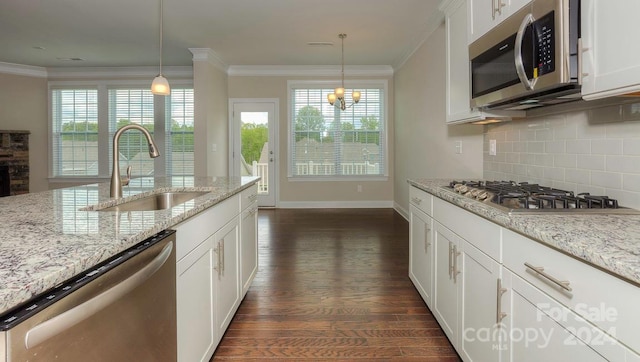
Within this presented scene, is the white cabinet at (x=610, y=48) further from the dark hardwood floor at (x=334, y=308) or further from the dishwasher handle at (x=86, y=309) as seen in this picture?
the dishwasher handle at (x=86, y=309)

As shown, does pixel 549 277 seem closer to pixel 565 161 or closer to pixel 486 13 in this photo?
pixel 565 161

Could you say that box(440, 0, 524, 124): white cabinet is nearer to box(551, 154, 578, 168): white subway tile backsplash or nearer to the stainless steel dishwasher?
box(551, 154, 578, 168): white subway tile backsplash

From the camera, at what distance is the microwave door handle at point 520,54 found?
154cm

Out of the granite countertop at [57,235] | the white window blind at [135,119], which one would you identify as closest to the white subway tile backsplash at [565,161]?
the granite countertop at [57,235]

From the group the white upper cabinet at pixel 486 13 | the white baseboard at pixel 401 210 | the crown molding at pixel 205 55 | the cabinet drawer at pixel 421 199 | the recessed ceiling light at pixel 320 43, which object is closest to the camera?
the white upper cabinet at pixel 486 13

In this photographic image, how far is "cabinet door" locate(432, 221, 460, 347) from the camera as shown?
1831 mm

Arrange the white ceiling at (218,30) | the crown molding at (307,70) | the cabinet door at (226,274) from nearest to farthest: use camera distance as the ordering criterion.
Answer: the cabinet door at (226,274) < the white ceiling at (218,30) < the crown molding at (307,70)

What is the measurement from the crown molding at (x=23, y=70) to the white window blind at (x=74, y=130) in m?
0.39

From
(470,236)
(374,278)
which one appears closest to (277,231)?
(374,278)

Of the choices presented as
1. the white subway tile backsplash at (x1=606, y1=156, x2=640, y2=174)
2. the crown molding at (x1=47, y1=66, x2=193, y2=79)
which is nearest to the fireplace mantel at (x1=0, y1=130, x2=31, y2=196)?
the crown molding at (x1=47, y1=66, x2=193, y2=79)

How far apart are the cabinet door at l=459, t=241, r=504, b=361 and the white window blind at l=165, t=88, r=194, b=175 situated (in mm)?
6035

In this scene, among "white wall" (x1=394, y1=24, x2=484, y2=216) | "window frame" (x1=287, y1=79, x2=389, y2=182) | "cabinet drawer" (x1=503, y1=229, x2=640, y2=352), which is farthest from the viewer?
"window frame" (x1=287, y1=79, x2=389, y2=182)

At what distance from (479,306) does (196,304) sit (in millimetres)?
1195

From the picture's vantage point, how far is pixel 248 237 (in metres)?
2.65
